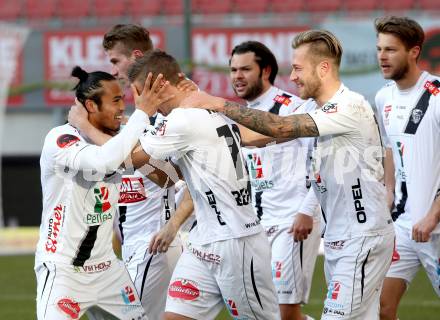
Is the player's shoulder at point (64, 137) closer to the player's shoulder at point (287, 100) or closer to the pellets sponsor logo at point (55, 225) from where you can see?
the pellets sponsor logo at point (55, 225)

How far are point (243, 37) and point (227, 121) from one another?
13.5 metres

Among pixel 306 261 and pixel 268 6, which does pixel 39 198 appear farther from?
pixel 306 261

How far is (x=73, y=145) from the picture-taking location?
19.8 feet

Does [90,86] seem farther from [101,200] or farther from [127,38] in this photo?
[127,38]

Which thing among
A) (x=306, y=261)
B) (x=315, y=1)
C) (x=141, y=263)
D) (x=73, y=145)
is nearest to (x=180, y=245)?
(x=141, y=263)

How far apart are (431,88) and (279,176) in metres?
1.69

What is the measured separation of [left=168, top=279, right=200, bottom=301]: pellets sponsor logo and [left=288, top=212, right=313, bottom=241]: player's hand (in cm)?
202

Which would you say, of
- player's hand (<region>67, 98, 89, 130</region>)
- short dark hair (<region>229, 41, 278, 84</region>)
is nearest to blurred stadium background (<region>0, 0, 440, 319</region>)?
short dark hair (<region>229, 41, 278, 84</region>)

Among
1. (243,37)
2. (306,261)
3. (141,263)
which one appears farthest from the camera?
(243,37)

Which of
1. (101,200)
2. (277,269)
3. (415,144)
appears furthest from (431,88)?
(101,200)

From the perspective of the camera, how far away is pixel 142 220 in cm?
773

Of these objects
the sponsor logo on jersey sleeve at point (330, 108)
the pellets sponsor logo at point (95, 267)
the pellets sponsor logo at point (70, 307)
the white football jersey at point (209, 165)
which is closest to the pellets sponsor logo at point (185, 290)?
the white football jersey at point (209, 165)

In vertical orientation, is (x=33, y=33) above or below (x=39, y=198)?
above

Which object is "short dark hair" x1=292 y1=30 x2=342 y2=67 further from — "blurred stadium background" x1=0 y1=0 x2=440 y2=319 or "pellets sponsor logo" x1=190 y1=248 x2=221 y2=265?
"blurred stadium background" x1=0 y1=0 x2=440 y2=319
